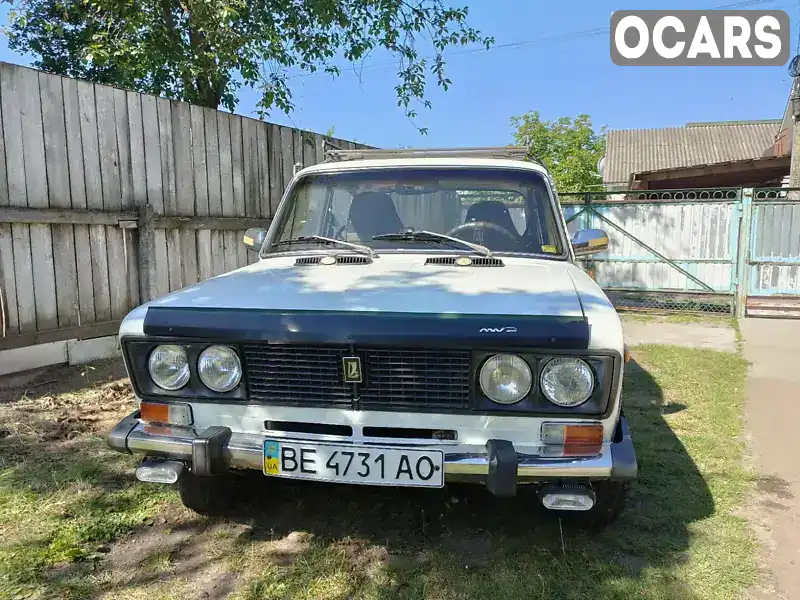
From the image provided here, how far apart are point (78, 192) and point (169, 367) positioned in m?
3.91

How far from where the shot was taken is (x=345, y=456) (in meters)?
2.32

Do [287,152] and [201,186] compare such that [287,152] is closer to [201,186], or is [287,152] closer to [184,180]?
[201,186]

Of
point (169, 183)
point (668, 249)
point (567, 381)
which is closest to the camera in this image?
point (567, 381)

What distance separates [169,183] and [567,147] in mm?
29933

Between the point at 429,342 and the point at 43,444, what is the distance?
317 cm

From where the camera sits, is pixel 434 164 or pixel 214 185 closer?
pixel 434 164

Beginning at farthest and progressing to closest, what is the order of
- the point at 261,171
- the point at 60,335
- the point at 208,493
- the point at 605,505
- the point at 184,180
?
the point at 261,171 < the point at 184,180 < the point at 60,335 < the point at 208,493 < the point at 605,505

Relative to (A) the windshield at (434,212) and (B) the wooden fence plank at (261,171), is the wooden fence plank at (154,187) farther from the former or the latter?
(A) the windshield at (434,212)

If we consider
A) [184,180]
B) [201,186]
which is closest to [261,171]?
[201,186]

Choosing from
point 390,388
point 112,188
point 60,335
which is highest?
point 112,188

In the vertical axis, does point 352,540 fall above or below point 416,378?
below

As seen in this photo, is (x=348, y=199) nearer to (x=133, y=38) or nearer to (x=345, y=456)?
(x=345, y=456)

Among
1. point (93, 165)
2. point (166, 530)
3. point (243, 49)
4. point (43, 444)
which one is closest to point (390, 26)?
point (243, 49)

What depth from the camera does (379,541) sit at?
2.81 m
